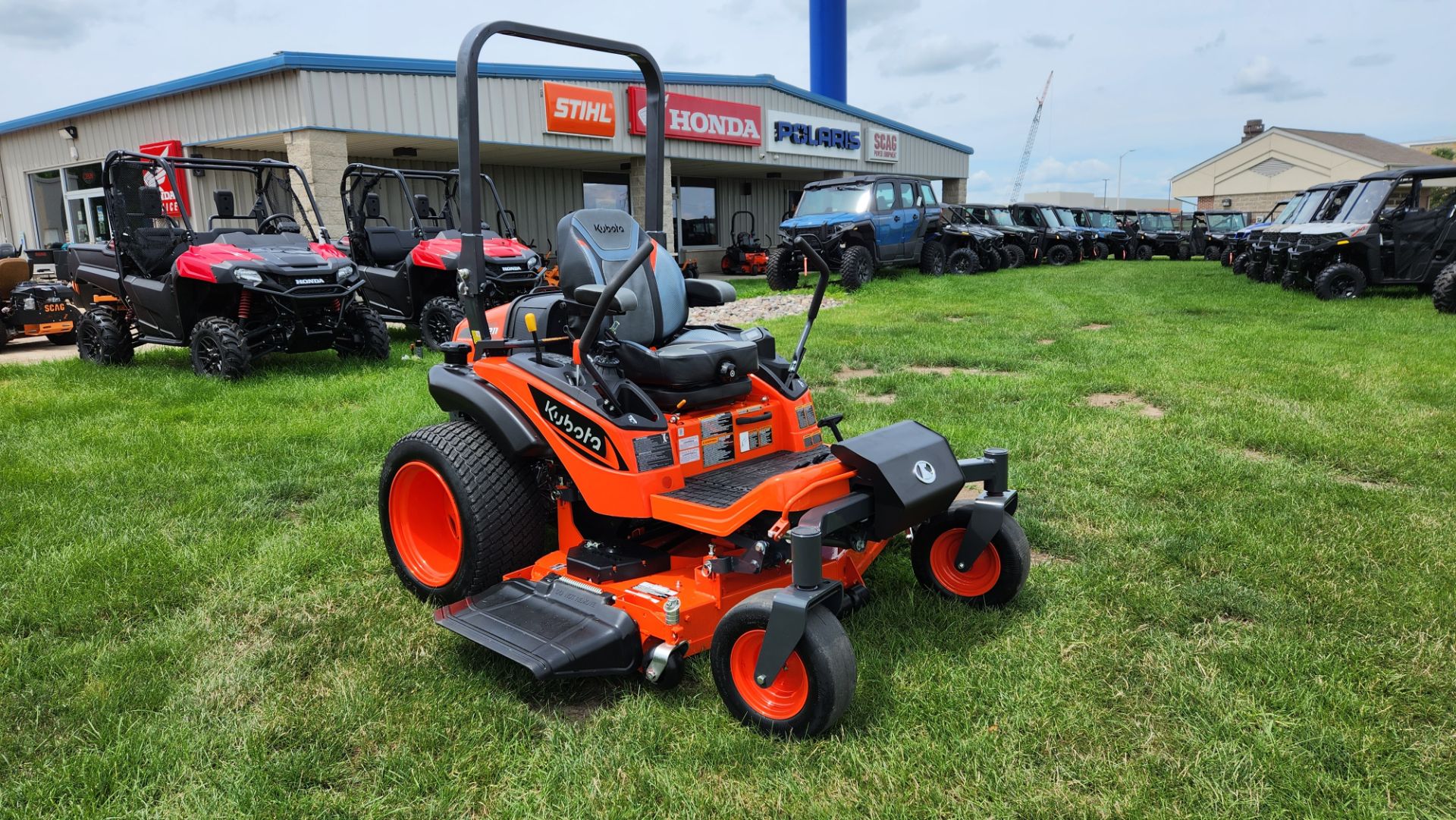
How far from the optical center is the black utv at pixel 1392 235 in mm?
12383

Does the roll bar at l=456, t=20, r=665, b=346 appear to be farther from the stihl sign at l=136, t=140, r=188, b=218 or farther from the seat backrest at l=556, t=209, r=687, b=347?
the stihl sign at l=136, t=140, r=188, b=218

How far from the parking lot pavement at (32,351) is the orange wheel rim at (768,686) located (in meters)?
10.3

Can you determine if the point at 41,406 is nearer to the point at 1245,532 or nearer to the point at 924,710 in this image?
the point at 924,710

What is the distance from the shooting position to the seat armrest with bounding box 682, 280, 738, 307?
4.06 meters

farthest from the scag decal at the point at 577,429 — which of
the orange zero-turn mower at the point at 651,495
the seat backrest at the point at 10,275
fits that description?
the seat backrest at the point at 10,275

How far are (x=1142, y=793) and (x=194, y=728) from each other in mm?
2683

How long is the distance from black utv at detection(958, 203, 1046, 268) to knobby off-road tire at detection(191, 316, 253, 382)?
54.0ft

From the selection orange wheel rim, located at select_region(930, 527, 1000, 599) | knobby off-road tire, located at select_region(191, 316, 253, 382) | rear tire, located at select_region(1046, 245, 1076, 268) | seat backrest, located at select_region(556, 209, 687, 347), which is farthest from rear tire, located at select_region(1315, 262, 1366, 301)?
knobby off-road tire, located at select_region(191, 316, 253, 382)

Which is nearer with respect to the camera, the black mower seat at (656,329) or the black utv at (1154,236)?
the black mower seat at (656,329)

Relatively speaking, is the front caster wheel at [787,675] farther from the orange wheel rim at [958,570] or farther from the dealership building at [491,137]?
the dealership building at [491,137]

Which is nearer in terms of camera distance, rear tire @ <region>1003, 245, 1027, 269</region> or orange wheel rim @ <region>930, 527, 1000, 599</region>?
orange wheel rim @ <region>930, 527, 1000, 599</region>

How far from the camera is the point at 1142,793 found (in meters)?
2.30

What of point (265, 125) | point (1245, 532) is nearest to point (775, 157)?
point (265, 125)

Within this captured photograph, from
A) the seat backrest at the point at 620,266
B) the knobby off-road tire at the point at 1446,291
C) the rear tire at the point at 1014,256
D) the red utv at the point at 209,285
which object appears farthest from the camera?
the rear tire at the point at 1014,256
